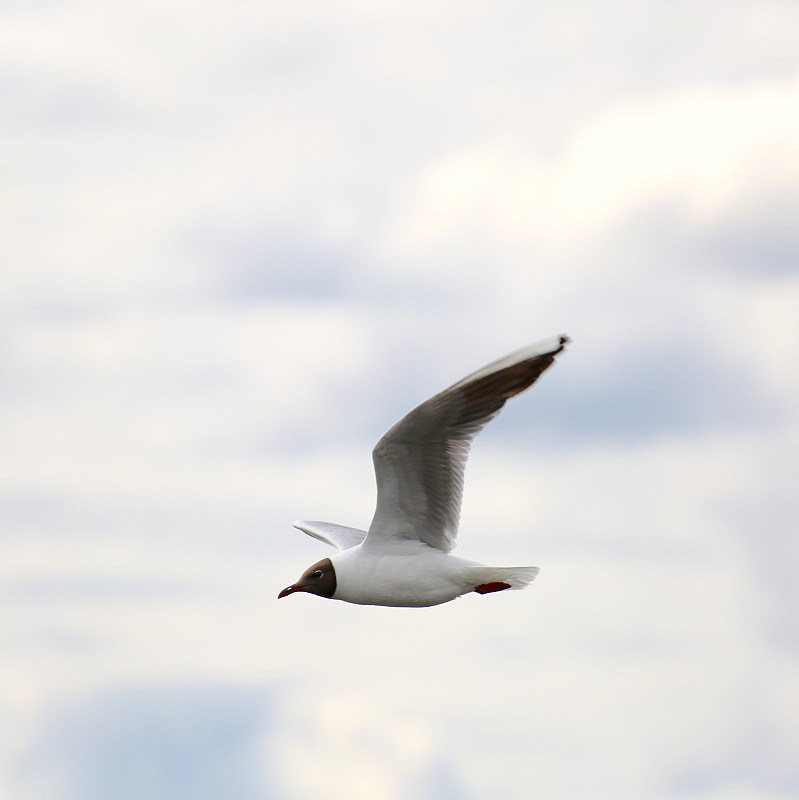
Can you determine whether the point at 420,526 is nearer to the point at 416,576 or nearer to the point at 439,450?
the point at 416,576

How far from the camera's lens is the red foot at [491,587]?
21.8 meters

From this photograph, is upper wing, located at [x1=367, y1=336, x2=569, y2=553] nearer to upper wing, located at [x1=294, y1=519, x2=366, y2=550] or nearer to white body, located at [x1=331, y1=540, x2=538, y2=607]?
white body, located at [x1=331, y1=540, x2=538, y2=607]

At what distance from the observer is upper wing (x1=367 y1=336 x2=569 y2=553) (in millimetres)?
19766

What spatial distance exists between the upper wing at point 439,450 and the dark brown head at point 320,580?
0.67m

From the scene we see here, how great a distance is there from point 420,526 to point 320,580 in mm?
1541

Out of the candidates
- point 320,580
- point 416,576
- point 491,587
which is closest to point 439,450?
point 416,576

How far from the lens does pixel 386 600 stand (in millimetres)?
Answer: 21844

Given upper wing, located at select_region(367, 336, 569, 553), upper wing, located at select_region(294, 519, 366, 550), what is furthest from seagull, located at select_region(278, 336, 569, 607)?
upper wing, located at select_region(294, 519, 366, 550)

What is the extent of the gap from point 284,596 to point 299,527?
5.73m

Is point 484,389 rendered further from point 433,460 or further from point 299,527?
point 299,527

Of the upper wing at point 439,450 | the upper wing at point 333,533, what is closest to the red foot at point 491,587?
the upper wing at point 439,450

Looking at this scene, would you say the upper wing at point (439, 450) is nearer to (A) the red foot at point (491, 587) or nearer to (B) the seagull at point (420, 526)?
(B) the seagull at point (420, 526)

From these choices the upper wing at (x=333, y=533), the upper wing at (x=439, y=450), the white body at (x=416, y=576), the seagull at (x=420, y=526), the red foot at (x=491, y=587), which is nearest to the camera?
the upper wing at (x=439, y=450)

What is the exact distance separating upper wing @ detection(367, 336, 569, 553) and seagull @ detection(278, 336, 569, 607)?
0.01m
